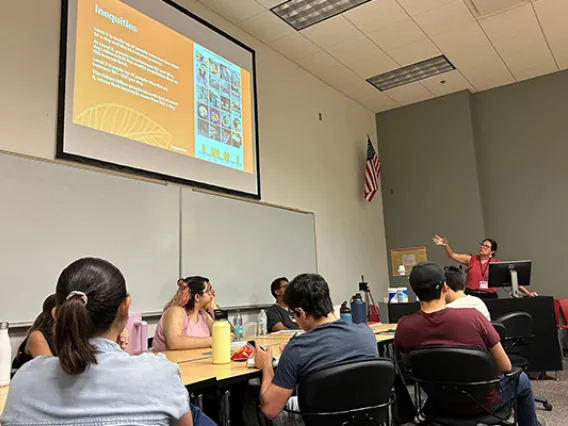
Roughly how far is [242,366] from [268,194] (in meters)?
2.98

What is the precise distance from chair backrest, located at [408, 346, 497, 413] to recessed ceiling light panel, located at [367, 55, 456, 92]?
4418 mm

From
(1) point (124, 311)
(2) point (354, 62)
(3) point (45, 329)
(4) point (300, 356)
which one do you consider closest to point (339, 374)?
(4) point (300, 356)

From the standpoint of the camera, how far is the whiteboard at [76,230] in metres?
2.69

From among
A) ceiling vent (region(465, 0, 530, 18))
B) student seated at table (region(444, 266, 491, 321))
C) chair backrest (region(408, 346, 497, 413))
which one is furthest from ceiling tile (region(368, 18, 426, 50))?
chair backrest (region(408, 346, 497, 413))

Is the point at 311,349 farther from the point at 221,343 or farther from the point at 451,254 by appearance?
the point at 451,254

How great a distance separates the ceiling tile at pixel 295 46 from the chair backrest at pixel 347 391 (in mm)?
4047

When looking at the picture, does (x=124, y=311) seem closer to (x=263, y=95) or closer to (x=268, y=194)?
(x=268, y=194)

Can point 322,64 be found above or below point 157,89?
above

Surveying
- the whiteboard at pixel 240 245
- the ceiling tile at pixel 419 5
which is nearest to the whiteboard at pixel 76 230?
the whiteboard at pixel 240 245

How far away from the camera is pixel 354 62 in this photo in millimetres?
5477

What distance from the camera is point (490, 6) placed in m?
4.41

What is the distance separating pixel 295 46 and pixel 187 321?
3371 mm

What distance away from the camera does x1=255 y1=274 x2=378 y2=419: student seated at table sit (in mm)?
1579

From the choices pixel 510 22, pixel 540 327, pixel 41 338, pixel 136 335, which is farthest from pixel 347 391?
pixel 510 22
